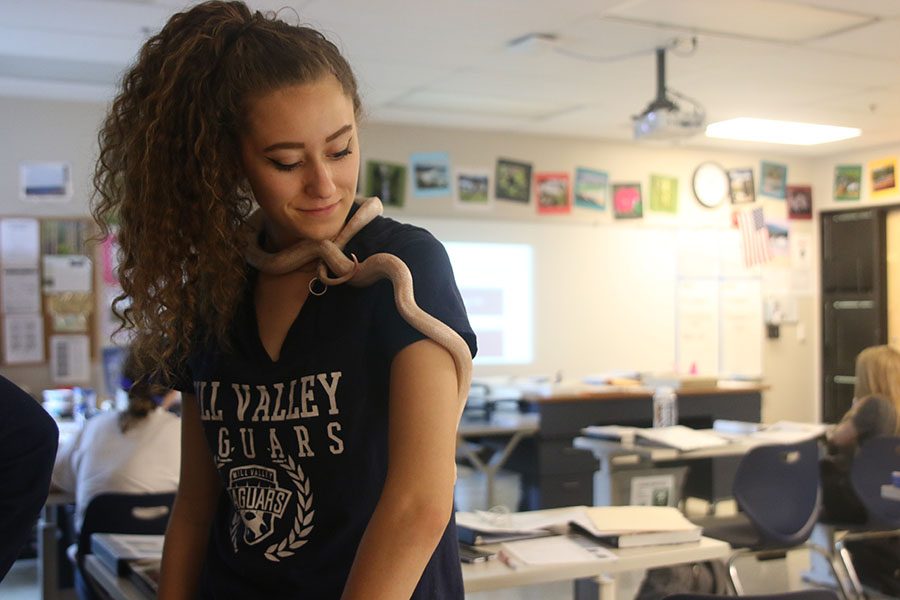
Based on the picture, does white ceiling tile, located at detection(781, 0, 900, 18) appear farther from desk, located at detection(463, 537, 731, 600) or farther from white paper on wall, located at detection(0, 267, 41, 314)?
white paper on wall, located at detection(0, 267, 41, 314)

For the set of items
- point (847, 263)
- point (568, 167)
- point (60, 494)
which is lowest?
point (60, 494)

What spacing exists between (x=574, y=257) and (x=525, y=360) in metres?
0.91

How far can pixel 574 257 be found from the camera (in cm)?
783

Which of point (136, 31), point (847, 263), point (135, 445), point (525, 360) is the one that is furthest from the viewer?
point (847, 263)

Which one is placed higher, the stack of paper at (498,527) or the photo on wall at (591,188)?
the photo on wall at (591,188)

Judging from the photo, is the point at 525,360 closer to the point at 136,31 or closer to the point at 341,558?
the point at 136,31

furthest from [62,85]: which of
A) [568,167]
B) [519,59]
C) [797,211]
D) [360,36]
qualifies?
[797,211]

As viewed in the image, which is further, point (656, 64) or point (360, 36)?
point (656, 64)

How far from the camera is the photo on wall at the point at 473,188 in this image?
7371mm

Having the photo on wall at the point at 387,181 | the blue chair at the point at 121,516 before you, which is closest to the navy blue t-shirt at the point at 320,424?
the blue chair at the point at 121,516

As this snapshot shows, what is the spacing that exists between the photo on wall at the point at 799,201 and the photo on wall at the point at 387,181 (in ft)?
12.2

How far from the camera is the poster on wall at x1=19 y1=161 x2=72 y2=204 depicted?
6172mm

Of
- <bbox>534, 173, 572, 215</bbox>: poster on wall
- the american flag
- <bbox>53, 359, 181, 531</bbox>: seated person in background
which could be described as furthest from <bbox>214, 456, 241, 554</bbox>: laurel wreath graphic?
the american flag

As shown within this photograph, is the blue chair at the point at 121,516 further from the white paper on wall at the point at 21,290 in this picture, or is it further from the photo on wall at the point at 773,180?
the photo on wall at the point at 773,180
